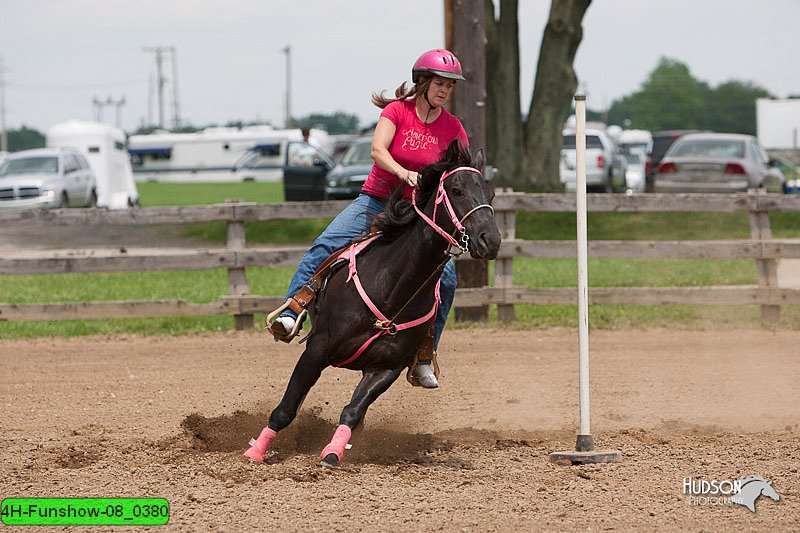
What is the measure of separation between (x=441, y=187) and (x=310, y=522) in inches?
77.2

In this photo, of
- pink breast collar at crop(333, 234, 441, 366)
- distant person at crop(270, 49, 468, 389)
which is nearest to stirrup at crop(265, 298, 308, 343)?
distant person at crop(270, 49, 468, 389)

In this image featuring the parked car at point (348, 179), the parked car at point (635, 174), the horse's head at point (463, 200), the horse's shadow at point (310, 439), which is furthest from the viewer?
the parked car at point (635, 174)

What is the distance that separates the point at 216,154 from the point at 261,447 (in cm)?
5583

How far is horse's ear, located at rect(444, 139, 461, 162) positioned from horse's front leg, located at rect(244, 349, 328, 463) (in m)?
1.40

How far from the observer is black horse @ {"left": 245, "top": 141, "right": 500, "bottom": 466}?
6043 mm

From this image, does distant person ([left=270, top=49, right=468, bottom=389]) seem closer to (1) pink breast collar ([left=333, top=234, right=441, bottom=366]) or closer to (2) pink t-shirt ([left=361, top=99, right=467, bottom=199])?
(2) pink t-shirt ([left=361, top=99, right=467, bottom=199])

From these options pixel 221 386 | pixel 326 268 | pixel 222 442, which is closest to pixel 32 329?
pixel 221 386

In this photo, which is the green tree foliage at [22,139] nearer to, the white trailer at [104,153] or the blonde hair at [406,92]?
the white trailer at [104,153]

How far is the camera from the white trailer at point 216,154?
2292 inches

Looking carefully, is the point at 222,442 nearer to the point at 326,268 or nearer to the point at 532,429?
the point at 326,268

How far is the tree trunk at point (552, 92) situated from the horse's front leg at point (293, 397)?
638 inches

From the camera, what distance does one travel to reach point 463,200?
585cm

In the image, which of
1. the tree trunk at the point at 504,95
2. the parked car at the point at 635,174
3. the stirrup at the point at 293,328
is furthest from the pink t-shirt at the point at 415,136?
the parked car at the point at 635,174

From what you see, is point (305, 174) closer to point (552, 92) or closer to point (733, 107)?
point (552, 92)
